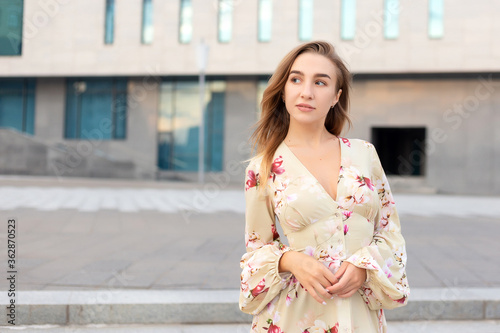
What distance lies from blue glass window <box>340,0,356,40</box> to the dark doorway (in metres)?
5.11

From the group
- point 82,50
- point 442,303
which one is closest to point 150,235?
point 442,303

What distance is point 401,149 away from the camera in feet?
93.6

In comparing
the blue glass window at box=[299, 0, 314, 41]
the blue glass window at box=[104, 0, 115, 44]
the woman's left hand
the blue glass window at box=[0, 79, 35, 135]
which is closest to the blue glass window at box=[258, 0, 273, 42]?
the blue glass window at box=[299, 0, 314, 41]

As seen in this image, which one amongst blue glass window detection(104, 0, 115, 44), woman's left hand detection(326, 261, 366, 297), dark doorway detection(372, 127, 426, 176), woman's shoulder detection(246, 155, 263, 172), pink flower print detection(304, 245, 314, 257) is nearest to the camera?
woman's left hand detection(326, 261, 366, 297)

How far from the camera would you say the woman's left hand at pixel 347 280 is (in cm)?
165

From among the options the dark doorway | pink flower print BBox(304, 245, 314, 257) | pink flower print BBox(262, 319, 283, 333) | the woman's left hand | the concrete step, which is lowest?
the concrete step

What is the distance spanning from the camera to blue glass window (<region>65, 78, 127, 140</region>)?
27.2 m

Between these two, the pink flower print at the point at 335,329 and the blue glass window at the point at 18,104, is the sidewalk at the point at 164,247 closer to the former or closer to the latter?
the pink flower print at the point at 335,329

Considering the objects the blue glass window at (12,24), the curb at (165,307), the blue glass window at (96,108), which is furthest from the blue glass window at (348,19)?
the curb at (165,307)

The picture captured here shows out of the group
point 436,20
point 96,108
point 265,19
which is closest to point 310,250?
point 265,19

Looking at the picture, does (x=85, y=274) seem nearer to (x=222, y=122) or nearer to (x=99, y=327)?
(x=99, y=327)

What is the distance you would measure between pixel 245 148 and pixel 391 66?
8610 millimetres

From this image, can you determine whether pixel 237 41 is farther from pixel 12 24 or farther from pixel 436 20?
pixel 12 24

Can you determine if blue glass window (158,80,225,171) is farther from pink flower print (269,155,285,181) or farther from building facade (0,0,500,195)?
pink flower print (269,155,285,181)
